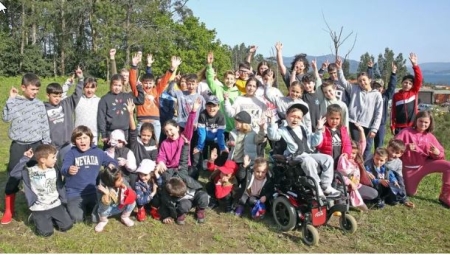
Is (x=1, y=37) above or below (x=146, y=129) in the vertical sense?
above

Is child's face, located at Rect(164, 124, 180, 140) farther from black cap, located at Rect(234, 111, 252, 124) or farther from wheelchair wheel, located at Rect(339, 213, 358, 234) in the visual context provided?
wheelchair wheel, located at Rect(339, 213, 358, 234)

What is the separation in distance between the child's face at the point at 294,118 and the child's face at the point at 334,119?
0.47m

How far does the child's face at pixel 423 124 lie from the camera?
5.73 meters

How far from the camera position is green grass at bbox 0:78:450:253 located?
405 cm

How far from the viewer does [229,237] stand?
4.37m

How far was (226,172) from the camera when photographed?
4965 mm

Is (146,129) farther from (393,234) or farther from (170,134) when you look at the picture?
(393,234)

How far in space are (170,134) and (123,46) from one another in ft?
104

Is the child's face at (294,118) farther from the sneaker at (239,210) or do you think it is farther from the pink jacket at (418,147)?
the pink jacket at (418,147)

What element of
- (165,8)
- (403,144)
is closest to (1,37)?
(165,8)

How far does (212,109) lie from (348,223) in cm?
247

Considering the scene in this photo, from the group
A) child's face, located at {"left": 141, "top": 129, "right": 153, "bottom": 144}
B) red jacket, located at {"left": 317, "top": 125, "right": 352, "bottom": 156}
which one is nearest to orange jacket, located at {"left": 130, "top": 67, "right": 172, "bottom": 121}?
child's face, located at {"left": 141, "top": 129, "right": 153, "bottom": 144}

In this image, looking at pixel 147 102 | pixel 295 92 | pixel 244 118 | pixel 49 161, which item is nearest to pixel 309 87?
pixel 295 92

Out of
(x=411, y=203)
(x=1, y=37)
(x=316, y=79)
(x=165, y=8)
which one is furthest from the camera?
(x=165, y=8)
